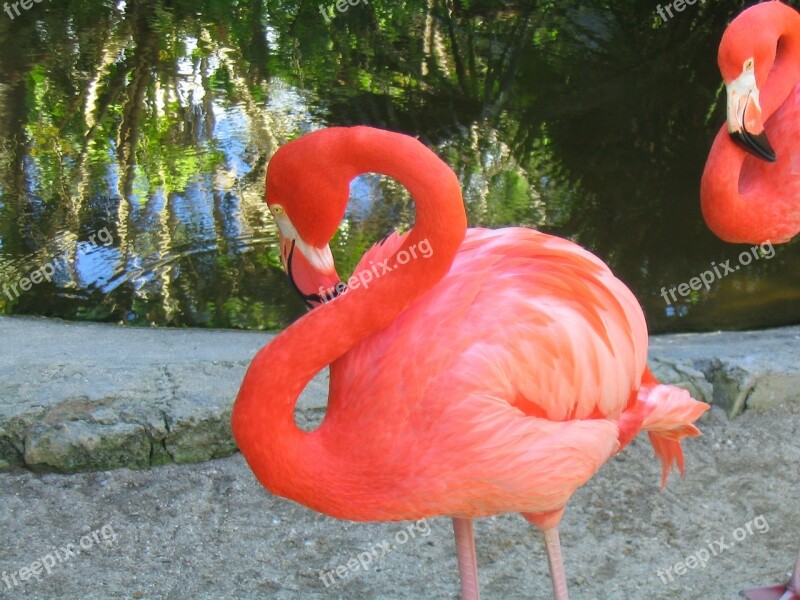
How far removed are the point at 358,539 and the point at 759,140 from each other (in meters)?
1.93

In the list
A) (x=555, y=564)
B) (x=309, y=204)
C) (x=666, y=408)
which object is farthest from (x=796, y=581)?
(x=309, y=204)

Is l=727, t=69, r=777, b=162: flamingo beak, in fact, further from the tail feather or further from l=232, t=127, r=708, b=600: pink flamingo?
l=232, t=127, r=708, b=600: pink flamingo

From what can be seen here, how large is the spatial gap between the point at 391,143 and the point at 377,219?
143 inches

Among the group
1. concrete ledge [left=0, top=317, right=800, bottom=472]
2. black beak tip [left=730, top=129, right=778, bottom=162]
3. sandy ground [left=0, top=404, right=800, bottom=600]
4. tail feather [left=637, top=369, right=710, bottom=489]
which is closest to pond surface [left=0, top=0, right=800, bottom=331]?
concrete ledge [left=0, top=317, right=800, bottom=472]

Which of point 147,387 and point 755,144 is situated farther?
point 147,387

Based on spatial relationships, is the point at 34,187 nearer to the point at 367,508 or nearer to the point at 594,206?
the point at 594,206

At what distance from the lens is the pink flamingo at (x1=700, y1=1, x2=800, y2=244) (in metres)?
3.14

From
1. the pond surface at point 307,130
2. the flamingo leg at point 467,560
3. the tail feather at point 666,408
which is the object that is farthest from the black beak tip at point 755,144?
the pond surface at point 307,130

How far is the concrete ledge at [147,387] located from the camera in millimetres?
3498

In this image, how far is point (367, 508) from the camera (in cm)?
229

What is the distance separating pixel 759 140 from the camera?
3205 mm

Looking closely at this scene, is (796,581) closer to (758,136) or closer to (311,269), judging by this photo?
(758,136)

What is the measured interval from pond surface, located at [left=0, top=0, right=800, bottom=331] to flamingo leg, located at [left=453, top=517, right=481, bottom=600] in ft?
7.65

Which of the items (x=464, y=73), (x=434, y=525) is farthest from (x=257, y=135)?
(x=434, y=525)
